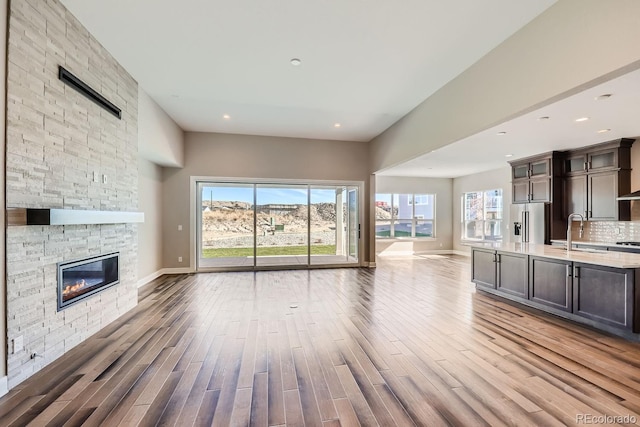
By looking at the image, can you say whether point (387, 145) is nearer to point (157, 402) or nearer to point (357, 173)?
point (357, 173)

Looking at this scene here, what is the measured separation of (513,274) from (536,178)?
3.51 meters

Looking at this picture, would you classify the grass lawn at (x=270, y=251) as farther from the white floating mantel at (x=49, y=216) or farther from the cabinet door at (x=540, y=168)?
the cabinet door at (x=540, y=168)

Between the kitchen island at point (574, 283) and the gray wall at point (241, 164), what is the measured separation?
13.1 feet

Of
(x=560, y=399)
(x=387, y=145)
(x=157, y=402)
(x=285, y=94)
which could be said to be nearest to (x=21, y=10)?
(x=285, y=94)

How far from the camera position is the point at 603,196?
5.58 meters

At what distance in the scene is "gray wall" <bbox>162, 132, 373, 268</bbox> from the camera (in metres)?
6.66

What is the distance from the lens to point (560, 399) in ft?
6.81

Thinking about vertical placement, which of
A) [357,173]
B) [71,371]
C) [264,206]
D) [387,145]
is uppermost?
[387,145]

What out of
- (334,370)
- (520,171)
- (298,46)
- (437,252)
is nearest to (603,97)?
(298,46)

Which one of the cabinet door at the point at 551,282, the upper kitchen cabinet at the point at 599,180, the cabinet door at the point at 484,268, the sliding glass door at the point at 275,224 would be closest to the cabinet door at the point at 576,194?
the upper kitchen cabinet at the point at 599,180

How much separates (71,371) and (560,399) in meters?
3.94

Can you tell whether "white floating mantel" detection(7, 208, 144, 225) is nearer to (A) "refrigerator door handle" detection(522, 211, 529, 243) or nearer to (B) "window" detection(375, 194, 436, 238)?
(B) "window" detection(375, 194, 436, 238)

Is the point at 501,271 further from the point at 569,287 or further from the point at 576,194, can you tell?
the point at 576,194

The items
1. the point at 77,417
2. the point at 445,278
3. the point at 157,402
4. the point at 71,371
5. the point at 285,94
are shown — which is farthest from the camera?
the point at 445,278
